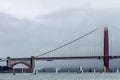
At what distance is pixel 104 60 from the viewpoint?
390ft

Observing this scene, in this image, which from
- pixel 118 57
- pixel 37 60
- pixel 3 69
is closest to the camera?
pixel 118 57

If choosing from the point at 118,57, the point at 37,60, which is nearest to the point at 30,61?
the point at 37,60

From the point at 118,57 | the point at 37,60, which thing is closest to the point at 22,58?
the point at 37,60

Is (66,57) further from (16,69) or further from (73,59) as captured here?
(16,69)

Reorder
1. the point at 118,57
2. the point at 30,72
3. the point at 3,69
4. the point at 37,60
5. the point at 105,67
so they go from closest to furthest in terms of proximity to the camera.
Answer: the point at 118,57, the point at 105,67, the point at 37,60, the point at 30,72, the point at 3,69

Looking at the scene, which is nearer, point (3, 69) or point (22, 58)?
point (22, 58)

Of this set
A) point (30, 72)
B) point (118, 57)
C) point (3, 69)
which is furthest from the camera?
point (3, 69)

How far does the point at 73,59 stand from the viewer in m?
116

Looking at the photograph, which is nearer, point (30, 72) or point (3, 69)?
point (30, 72)

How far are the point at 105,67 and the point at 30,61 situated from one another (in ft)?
61.1

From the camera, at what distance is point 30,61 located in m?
132

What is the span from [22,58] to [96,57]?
19.7m

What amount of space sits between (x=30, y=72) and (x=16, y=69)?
58.8 ft

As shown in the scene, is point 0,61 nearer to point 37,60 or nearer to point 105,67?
point 37,60
